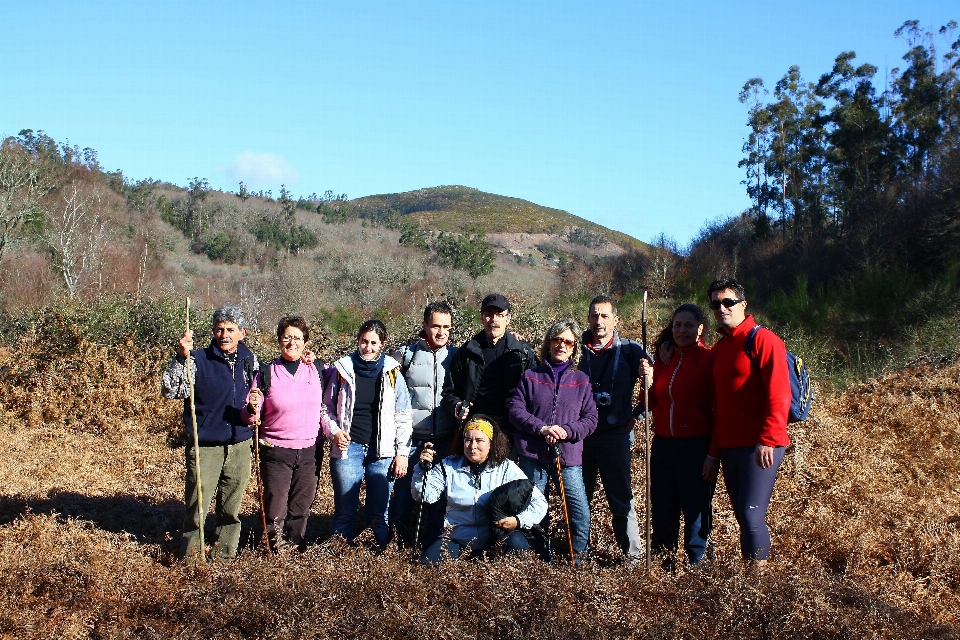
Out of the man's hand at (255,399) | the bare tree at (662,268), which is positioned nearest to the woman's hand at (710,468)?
the man's hand at (255,399)

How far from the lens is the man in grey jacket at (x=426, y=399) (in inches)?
209

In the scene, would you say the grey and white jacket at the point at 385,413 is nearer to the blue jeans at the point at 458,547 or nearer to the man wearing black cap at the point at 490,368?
the man wearing black cap at the point at 490,368

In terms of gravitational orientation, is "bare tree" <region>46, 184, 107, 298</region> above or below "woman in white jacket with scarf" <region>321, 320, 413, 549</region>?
above

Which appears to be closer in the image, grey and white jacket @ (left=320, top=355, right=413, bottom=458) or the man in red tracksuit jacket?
the man in red tracksuit jacket

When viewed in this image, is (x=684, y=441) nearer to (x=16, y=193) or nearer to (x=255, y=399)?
(x=255, y=399)

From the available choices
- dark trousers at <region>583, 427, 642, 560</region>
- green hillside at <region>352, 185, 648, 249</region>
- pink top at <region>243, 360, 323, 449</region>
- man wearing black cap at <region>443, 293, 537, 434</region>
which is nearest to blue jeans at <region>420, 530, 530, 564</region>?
dark trousers at <region>583, 427, 642, 560</region>

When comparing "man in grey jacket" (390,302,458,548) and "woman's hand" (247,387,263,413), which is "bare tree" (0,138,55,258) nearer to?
"woman's hand" (247,387,263,413)

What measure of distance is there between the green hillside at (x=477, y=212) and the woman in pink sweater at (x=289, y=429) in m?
59.3

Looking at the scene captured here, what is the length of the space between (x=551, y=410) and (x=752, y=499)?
48.8 inches

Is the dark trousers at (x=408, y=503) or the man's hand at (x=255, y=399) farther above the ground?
the man's hand at (x=255, y=399)

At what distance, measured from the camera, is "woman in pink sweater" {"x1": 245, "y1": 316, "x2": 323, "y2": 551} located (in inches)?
202

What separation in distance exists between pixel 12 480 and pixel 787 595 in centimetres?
667

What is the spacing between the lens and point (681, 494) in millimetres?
4734

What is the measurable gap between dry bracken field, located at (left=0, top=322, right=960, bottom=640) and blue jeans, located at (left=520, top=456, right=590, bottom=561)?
A: 0.31m
